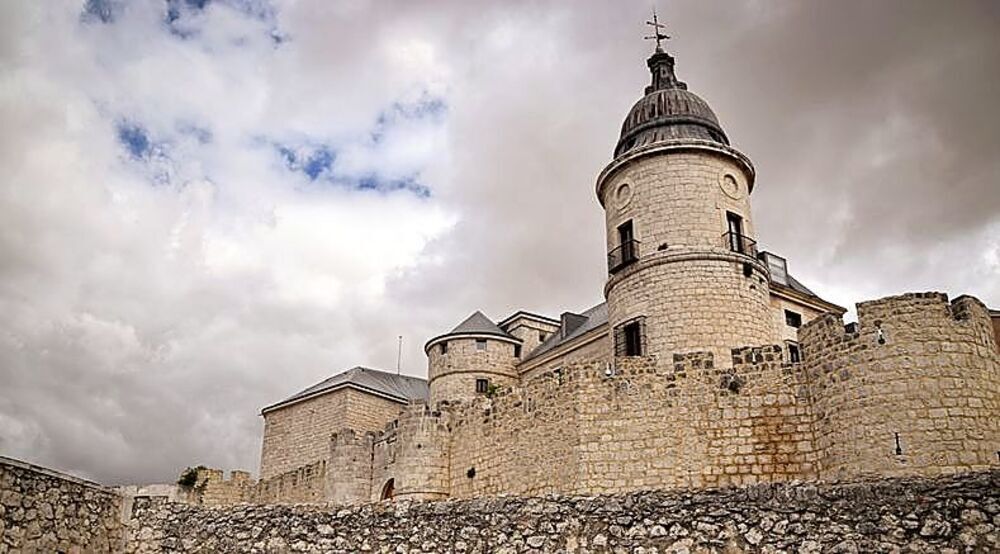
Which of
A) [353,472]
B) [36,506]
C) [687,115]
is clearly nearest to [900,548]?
[36,506]

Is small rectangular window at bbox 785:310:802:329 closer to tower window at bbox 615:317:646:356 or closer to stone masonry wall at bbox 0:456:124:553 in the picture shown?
tower window at bbox 615:317:646:356

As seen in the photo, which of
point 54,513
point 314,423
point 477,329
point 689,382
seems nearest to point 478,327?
point 477,329

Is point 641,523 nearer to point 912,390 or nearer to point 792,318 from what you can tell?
point 912,390

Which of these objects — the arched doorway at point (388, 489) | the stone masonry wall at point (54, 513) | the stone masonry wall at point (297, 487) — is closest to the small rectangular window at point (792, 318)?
the arched doorway at point (388, 489)

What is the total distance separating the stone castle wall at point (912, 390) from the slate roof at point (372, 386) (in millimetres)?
24849

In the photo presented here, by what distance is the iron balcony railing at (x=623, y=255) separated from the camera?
78.1 feet

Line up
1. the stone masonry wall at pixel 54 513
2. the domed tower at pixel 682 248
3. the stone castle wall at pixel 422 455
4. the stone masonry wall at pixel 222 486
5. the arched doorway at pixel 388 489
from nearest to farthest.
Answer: the stone masonry wall at pixel 54 513 < the domed tower at pixel 682 248 < the stone castle wall at pixel 422 455 < the arched doorway at pixel 388 489 < the stone masonry wall at pixel 222 486

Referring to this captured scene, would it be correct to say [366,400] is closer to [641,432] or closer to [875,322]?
[641,432]

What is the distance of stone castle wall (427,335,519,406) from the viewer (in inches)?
1321

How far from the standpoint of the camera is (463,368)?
33.9m

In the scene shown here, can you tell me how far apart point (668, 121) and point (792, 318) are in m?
8.08

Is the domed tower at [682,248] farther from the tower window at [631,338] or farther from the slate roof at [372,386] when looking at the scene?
the slate roof at [372,386]

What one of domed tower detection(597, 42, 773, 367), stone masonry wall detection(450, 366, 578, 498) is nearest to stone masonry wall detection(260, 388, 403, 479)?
stone masonry wall detection(450, 366, 578, 498)

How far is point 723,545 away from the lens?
7922 millimetres
